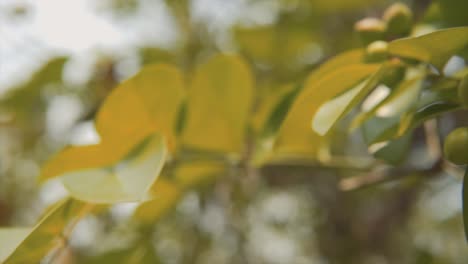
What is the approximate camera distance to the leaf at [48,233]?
0.61m

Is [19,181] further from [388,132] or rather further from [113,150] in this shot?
[388,132]

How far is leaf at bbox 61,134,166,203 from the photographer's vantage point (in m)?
0.61

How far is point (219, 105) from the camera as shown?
971mm

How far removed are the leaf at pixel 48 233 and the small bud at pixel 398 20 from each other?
445mm

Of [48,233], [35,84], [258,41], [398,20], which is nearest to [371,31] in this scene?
[398,20]

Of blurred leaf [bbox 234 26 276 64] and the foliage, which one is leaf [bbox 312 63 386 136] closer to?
the foliage

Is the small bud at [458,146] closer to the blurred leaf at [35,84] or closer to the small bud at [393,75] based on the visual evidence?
the small bud at [393,75]

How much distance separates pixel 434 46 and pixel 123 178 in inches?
14.6

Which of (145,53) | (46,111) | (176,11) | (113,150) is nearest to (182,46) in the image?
(176,11)

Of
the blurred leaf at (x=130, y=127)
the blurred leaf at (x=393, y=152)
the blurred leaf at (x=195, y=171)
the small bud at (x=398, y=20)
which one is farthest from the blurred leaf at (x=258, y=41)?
the blurred leaf at (x=393, y=152)

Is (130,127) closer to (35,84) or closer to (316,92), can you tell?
(316,92)

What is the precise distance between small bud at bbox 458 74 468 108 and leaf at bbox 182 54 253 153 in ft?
1.42

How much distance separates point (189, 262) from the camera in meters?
2.01

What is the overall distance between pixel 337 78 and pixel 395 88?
3.6 inches
